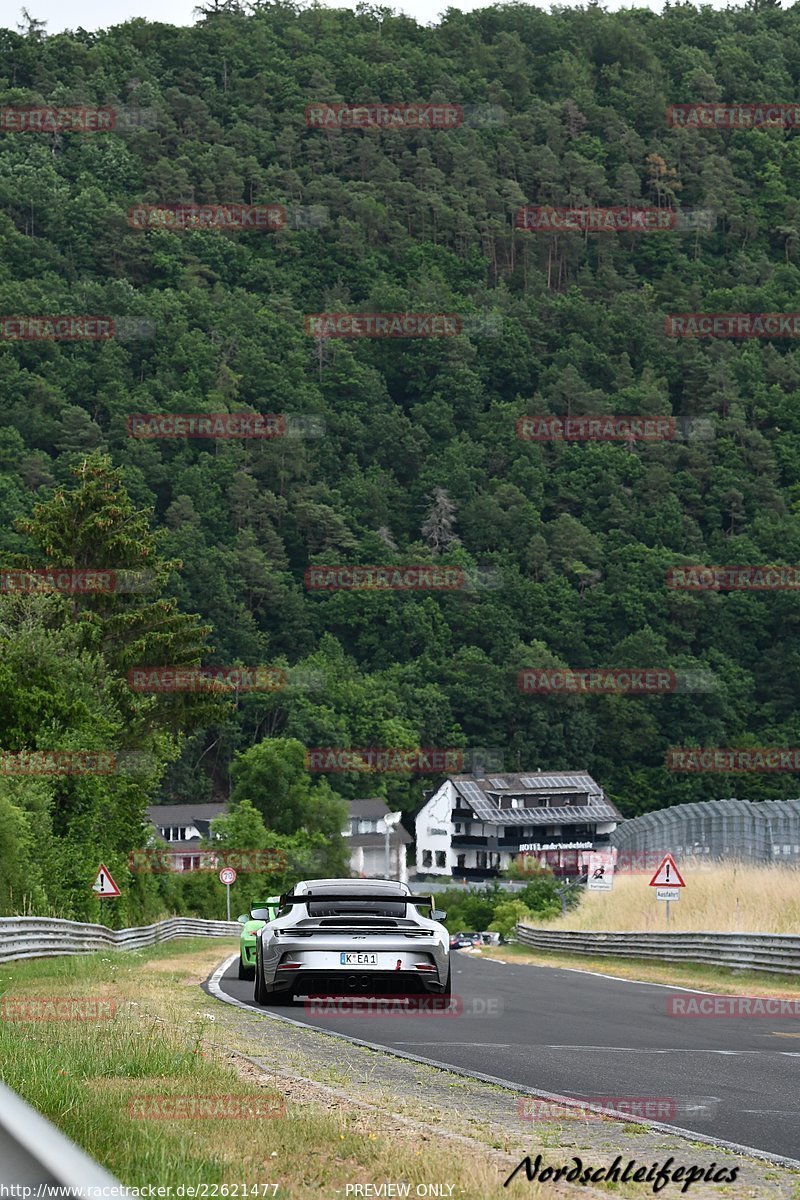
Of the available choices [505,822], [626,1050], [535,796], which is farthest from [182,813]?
[626,1050]

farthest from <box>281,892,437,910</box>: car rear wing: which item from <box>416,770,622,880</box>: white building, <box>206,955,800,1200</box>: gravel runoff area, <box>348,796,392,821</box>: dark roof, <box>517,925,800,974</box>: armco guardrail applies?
<box>348,796,392,821</box>: dark roof

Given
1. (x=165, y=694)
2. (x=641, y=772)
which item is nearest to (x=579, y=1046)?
(x=165, y=694)

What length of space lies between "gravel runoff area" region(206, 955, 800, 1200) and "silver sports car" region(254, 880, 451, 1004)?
3369 millimetres

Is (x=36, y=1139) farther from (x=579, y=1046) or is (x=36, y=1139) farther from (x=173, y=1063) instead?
(x=579, y=1046)

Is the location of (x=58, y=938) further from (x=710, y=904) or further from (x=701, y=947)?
(x=710, y=904)

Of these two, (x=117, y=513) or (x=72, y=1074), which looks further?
(x=117, y=513)

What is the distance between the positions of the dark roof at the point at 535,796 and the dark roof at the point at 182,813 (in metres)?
19.8

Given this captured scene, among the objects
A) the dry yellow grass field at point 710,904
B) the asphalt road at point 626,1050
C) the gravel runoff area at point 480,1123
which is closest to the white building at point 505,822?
the dry yellow grass field at point 710,904

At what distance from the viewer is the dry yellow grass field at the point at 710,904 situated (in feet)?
104

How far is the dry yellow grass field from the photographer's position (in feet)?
104

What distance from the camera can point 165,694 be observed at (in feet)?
199

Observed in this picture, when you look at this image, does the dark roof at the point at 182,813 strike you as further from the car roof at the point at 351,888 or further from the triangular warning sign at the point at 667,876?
the car roof at the point at 351,888

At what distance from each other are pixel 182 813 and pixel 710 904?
10817 cm

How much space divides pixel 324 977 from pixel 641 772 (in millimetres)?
145331
